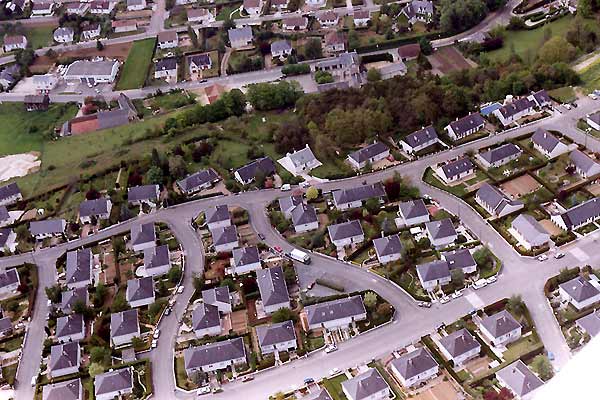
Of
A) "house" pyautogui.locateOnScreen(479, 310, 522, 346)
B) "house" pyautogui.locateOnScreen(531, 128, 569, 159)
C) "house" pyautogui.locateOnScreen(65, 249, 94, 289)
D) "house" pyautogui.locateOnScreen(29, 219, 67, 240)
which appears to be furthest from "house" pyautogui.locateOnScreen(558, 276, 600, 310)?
"house" pyautogui.locateOnScreen(29, 219, 67, 240)

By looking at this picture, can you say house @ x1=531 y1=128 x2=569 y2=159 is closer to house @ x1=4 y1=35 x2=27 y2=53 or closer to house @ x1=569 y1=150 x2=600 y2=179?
house @ x1=569 y1=150 x2=600 y2=179

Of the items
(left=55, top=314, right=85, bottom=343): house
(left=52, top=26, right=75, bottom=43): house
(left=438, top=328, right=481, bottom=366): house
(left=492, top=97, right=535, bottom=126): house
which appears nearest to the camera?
(left=438, top=328, right=481, bottom=366): house

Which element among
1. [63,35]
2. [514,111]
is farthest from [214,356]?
[63,35]

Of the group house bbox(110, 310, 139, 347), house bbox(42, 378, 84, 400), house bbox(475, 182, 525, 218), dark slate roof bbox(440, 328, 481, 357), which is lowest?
house bbox(42, 378, 84, 400)

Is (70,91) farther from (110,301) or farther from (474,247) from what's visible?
(474,247)

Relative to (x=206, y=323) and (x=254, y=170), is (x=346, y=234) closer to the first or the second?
(x=254, y=170)

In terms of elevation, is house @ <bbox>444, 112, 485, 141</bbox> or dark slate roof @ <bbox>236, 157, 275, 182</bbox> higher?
house @ <bbox>444, 112, 485, 141</bbox>

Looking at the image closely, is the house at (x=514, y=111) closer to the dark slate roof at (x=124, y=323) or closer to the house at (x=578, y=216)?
the house at (x=578, y=216)
